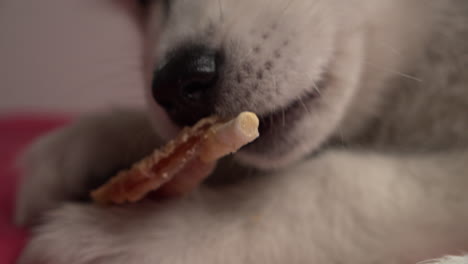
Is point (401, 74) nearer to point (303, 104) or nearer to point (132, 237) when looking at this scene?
point (303, 104)

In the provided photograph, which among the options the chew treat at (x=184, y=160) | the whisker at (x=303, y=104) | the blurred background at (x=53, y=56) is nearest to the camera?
the chew treat at (x=184, y=160)

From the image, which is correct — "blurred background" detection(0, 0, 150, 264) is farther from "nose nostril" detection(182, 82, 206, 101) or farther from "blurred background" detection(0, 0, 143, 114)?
"nose nostril" detection(182, 82, 206, 101)

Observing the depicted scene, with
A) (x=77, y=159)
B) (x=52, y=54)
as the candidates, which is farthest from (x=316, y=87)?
(x=52, y=54)

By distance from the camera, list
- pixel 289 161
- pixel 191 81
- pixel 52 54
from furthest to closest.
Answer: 1. pixel 52 54
2. pixel 289 161
3. pixel 191 81

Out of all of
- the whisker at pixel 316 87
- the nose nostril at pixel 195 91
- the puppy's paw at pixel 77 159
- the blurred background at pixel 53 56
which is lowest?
the whisker at pixel 316 87

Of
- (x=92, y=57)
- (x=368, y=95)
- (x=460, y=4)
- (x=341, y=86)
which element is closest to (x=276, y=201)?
(x=341, y=86)

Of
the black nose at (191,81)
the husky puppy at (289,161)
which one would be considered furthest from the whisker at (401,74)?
the black nose at (191,81)

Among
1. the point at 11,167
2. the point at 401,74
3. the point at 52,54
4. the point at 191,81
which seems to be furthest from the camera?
the point at 52,54

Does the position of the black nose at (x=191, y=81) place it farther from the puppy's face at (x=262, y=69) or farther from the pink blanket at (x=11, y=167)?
the pink blanket at (x=11, y=167)
